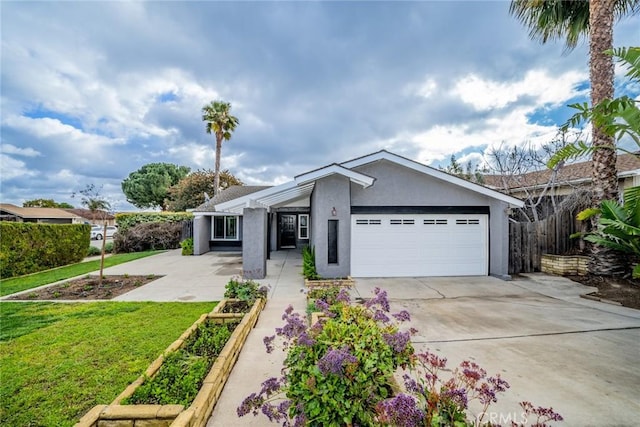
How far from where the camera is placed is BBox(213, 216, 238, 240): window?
20.0 m

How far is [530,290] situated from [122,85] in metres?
17.8

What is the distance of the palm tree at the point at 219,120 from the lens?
2702 cm

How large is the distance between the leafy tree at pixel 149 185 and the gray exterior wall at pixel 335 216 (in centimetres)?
3923

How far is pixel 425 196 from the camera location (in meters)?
10.7

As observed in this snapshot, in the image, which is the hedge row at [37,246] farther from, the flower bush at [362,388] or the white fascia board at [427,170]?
the flower bush at [362,388]

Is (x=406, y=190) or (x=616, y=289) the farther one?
Answer: (x=406, y=190)

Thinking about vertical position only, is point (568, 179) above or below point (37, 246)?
above

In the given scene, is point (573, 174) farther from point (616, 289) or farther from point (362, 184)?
point (362, 184)

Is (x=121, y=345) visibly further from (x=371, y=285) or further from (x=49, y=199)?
(x=49, y=199)

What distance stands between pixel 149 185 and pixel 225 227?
3031 centimetres

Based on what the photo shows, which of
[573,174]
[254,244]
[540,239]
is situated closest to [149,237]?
[254,244]

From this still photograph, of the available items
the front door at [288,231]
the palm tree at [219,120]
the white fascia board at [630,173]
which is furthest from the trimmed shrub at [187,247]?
the white fascia board at [630,173]

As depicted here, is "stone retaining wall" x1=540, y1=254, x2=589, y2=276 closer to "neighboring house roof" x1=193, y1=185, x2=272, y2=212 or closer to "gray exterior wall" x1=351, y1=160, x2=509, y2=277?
"gray exterior wall" x1=351, y1=160, x2=509, y2=277

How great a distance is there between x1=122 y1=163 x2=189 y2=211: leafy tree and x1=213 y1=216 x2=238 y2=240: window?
26993 millimetres
